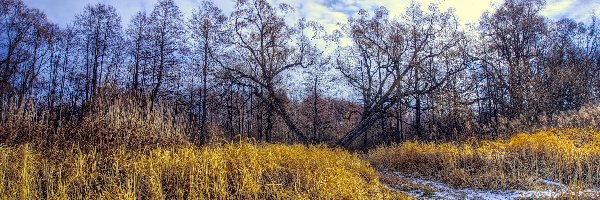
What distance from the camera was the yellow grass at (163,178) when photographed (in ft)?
15.5

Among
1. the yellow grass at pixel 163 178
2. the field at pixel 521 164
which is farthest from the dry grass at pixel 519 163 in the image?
the yellow grass at pixel 163 178

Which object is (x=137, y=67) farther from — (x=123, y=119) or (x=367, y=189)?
(x=367, y=189)

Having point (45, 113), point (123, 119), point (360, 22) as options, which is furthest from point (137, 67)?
point (123, 119)

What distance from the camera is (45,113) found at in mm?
7793

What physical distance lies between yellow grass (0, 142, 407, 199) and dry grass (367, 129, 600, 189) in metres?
2.41

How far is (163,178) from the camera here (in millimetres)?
5312

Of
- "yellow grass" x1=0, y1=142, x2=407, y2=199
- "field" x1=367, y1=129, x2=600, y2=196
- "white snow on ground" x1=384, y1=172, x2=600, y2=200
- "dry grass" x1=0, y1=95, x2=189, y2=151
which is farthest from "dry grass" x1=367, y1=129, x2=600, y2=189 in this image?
"dry grass" x1=0, y1=95, x2=189, y2=151

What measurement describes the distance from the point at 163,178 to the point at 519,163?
6627mm

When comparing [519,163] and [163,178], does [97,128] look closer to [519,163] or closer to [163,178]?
[163,178]

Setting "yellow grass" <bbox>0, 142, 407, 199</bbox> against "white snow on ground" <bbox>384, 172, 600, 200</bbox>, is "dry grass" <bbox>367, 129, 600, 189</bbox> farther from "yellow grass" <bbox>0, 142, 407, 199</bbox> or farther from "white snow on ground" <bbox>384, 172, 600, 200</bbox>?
"yellow grass" <bbox>0, 142, 407, 199</bbox>

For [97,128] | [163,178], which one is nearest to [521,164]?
[163,178]

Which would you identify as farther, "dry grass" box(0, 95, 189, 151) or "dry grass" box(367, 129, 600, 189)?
"dry grass" box(367, 129, 600, 189)

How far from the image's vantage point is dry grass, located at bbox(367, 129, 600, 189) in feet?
22.2

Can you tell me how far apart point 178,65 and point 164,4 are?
3.36 meters
